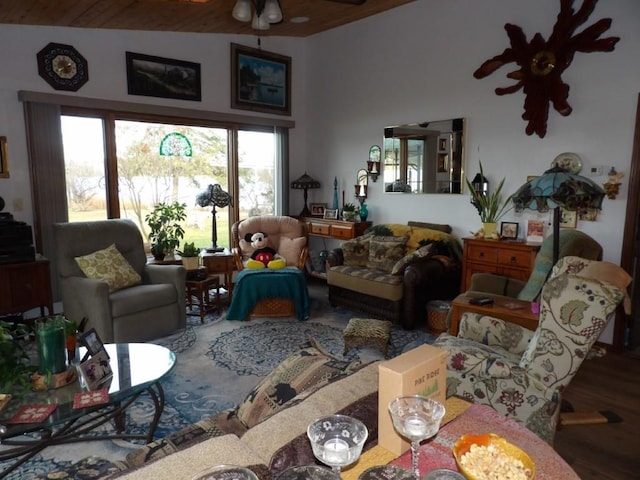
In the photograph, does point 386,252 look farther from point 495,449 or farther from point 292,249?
point 495,449

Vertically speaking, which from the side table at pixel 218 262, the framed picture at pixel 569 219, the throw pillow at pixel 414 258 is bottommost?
the side table at pixel 218 262

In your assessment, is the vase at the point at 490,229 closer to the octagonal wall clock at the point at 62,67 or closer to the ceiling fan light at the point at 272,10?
the ceiling fan light at the point at 272,10

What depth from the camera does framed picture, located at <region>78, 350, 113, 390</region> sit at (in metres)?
2.06

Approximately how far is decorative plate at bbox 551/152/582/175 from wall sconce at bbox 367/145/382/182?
210 cm

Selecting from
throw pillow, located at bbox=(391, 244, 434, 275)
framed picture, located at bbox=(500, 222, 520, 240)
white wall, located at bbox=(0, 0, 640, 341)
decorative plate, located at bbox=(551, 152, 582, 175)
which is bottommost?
throw pillow, located at bbox=(391, 244, 434, 275)

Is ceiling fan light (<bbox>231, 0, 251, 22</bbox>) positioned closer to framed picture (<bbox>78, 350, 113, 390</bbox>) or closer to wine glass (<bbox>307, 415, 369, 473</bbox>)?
framed picture (<bbox>78, 350, 113, 390</bbox>)

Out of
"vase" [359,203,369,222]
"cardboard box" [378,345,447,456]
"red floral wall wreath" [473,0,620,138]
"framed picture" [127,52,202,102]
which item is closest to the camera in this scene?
"cardboard box" [378,345,447,456]

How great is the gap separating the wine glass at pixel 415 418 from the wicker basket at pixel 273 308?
3.43 meters

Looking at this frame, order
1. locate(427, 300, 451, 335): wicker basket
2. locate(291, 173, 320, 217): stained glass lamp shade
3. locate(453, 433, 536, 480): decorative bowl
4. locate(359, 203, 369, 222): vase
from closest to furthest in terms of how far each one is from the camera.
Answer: locate(453, 433, 536, 480): decorative bowl → locate(427, 300, 451, 335): wicker basket → locate(359, 203, 369, 222): vase → locate(291, 173, 320, 217): stained glass lamp shade

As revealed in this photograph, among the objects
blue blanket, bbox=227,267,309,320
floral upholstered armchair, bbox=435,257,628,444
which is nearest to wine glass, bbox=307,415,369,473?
floral upholstered armchair, bbox=435,257,628,444

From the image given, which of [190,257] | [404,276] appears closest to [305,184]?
[190,257]

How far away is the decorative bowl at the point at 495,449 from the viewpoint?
860mm

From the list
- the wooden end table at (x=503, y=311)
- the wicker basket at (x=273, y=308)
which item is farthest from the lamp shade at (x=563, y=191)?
the wicker basket at (x=273, y=308)

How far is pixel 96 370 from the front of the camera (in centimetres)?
212
